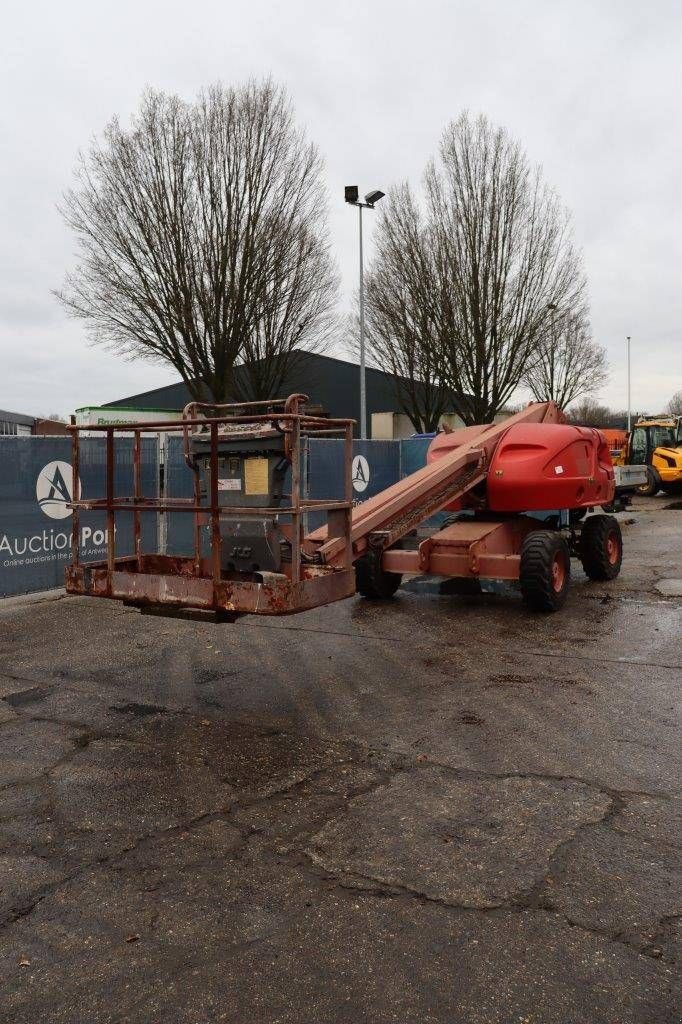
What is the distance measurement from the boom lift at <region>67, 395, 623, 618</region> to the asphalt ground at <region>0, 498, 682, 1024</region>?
902mm

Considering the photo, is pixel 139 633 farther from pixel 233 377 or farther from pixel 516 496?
pixel 233 377

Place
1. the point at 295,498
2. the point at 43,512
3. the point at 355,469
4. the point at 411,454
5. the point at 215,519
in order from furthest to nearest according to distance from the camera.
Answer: the point at 411,454 → the point at 355,469 → the point at 43,512 → the point at 215,519 → the point at 295,498

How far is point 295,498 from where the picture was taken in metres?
4.94

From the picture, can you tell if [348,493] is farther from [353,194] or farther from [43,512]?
[353,194]

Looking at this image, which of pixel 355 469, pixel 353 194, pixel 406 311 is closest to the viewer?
pixel 355 469

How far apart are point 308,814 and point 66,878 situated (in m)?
1.14

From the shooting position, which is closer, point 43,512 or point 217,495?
point 217,495

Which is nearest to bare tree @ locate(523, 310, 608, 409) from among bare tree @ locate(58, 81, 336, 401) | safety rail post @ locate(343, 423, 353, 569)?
bare tree @ locate(58, 81, 336, 401)

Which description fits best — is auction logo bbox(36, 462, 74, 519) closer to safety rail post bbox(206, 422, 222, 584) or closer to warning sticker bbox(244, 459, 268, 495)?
warning sticker bbox(244, 459, 268, 495)

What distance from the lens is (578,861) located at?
11.6 feet

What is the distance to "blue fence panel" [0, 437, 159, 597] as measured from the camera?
31.7 ft

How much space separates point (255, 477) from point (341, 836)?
2.55 m

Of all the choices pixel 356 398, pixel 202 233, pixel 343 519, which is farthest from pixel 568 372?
pixel 343 519

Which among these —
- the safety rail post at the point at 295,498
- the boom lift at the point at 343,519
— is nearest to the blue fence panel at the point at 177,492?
the boom lift at the point at 343,519
